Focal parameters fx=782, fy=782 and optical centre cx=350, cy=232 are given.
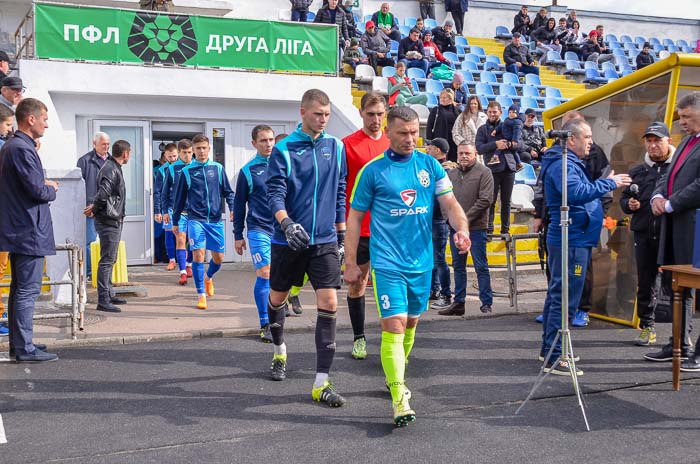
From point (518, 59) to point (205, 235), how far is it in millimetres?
13758

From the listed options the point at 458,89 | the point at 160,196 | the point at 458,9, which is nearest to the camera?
the point at 160,196

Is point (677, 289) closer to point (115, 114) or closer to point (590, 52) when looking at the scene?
point (115, 114)

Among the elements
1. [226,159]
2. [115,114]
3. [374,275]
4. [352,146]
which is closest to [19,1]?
[115,114]

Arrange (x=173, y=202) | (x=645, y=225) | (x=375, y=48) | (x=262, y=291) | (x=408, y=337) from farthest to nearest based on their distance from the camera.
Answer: (x=375, y=48) → (x=173, y=202) → (x=262, y=291) → (x=645, y=225) → (x=408, y=337)

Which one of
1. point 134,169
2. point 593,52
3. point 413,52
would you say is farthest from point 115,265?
point 593,52

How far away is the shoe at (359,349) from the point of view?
276 inches

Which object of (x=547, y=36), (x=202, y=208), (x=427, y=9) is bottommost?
(x=202, y=208)

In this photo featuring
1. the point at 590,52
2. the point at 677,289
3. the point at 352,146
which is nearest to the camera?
the point at 677,289

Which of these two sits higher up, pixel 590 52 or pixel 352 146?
pixel 590 52

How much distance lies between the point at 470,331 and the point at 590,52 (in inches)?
708

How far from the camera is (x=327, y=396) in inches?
217

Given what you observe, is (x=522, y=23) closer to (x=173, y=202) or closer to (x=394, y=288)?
(x=173, y=202)

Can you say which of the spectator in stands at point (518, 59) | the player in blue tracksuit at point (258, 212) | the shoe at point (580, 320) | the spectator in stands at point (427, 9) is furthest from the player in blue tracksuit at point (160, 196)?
the spectator in stands at point (427, 9)

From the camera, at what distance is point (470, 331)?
27.3 feet
